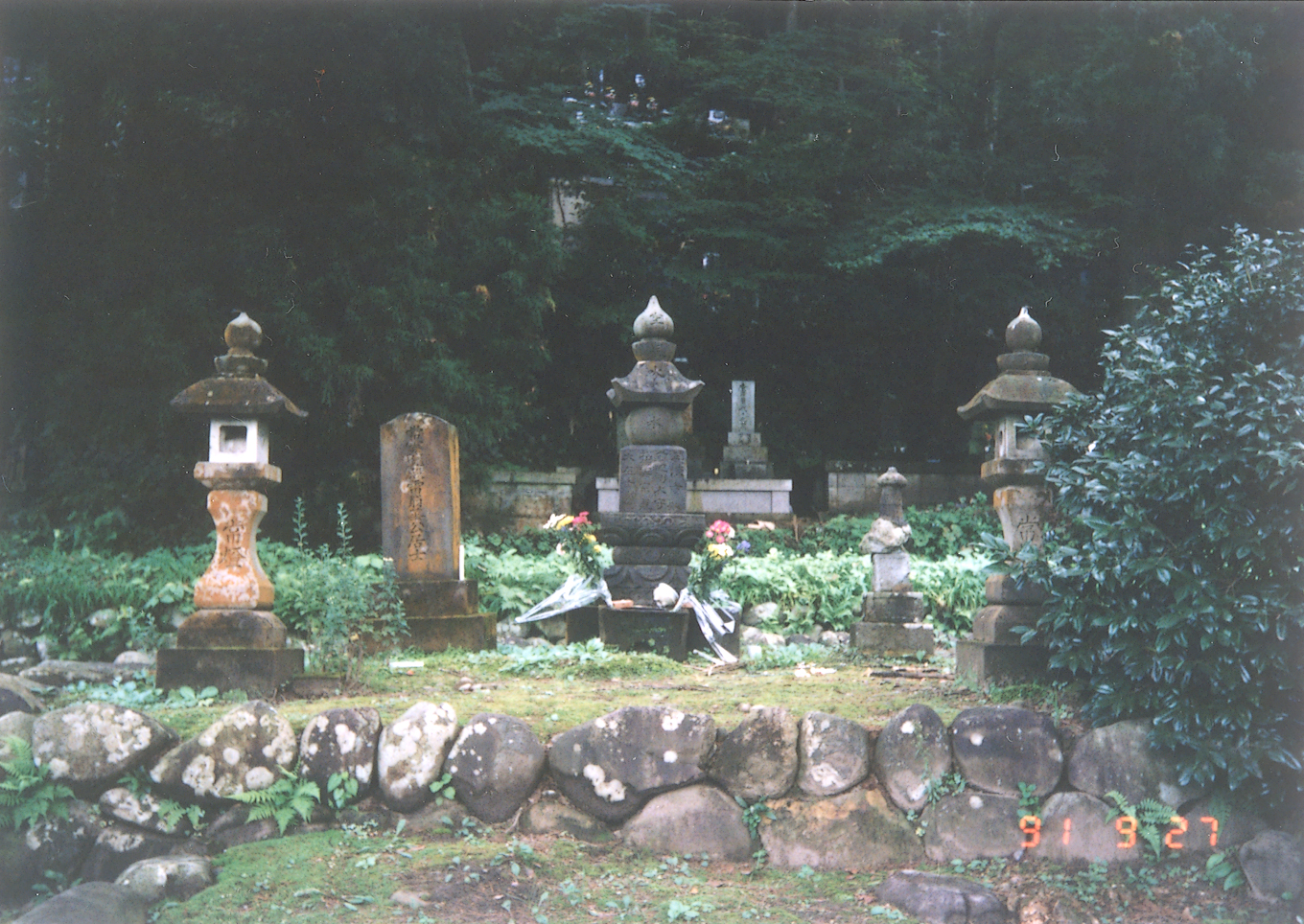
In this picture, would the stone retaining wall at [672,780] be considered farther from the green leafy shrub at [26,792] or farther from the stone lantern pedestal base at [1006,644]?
the stone lantern pedestal base at [1006,644]

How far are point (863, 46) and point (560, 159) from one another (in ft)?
18.0

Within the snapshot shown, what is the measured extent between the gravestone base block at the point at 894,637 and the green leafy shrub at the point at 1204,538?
139 inches

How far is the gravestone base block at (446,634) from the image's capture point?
7191 mm

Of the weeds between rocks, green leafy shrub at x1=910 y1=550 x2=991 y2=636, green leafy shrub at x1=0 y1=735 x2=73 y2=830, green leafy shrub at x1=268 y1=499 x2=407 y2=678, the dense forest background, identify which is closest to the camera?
the weeds between rocks

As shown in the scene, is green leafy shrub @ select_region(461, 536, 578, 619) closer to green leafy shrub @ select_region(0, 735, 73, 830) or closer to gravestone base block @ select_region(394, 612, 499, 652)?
gravestone base block @ select_region(394, 612, 499, 652)

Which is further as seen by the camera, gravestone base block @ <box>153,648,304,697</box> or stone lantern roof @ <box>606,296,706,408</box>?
stone lantern roof @ <box>606,296,706,408</box>

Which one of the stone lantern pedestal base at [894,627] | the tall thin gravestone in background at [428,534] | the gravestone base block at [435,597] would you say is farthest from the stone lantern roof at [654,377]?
the stone lantern pedestal base at [894,627]

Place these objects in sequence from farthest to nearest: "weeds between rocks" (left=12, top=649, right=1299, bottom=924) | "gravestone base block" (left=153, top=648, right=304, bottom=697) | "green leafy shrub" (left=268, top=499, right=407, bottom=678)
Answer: "green leafy shrub" (left=268, top=499, right=407, bottom=678) → "gravestone base block" (left=153, top=648, right=304, bottom=697) → "weeds between rocks" (left=12, top=649, right=1299, bottom=924)

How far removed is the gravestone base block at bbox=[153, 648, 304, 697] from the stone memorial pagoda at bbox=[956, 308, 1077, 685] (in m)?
3.75

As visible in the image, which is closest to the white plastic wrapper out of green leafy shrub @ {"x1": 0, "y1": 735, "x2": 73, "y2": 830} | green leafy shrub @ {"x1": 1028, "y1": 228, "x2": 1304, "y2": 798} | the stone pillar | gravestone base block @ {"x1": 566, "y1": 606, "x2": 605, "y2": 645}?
gravestone base block @ {"x1": 566, "y1": 606, "x2": 605, "y2": 645}

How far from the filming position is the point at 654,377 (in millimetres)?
8086

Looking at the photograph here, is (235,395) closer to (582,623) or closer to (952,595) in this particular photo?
(582,623)

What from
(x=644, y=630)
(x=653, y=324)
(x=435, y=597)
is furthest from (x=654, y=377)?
(x=435, y=597)

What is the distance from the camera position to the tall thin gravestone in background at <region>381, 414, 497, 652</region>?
729 centimetres
